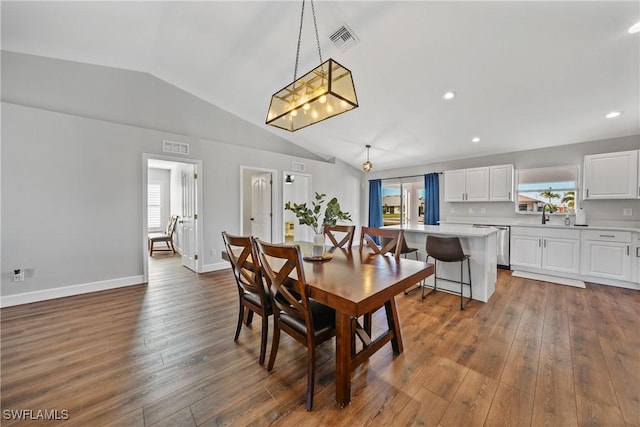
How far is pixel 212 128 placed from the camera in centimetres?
469

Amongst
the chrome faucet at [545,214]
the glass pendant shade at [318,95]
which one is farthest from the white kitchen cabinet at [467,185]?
the glass pendant shade at [318,95]

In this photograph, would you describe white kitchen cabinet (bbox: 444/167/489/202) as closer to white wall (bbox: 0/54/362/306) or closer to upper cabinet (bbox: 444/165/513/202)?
upper cabinet (bbox: 444/165/513/202)

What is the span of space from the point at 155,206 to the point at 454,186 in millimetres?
8200

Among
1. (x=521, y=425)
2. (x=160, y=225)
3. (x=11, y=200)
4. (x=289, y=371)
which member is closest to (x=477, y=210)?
(x=521, y=425)

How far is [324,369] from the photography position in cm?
177

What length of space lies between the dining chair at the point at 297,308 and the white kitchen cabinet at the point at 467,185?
15.4ft

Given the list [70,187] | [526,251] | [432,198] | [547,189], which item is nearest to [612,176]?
[547,189]

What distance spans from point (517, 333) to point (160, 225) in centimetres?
855

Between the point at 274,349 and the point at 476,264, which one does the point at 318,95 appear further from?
the point at 476,264

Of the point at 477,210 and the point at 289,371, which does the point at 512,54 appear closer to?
the point at 477,210

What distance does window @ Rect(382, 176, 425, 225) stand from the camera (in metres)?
6.31

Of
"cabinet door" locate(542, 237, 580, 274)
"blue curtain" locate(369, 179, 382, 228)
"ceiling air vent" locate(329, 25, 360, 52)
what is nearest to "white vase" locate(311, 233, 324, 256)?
"ceiling air vent" locate(329, 25, 360, 52)

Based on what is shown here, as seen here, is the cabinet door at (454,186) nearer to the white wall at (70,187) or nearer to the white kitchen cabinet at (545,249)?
the white kitchen cabinet at (545,249)

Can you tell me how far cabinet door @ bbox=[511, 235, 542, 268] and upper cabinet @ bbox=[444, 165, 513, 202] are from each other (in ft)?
2.82
